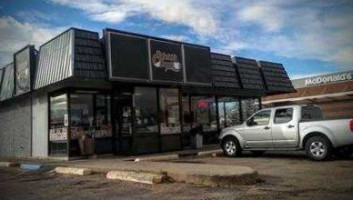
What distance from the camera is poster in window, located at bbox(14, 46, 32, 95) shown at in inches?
781

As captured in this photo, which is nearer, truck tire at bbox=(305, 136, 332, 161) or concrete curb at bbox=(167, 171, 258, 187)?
concrete curb at bbox=(167, 171, 258, 187)

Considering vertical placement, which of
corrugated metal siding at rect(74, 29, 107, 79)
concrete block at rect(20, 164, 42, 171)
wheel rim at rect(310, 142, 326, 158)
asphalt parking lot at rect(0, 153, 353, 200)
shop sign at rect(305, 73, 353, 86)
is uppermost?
shop sign at rect(305, 73, 353, 86)

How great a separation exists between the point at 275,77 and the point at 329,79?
87.2ft

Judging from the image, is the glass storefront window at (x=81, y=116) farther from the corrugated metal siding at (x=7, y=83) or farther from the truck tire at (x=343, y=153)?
the truck tire at (x=343, y=153)

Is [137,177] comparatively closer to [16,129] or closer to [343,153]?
[343,153]

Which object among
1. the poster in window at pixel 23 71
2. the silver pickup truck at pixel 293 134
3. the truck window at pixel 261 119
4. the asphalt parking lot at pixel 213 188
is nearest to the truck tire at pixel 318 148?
the silver pickup truck at pixel 293 134

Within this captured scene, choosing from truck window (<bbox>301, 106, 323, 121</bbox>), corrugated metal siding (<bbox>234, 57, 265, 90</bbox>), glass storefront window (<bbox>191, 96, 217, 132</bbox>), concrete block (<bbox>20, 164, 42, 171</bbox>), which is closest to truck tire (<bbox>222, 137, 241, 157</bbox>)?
truck window (<bbox>301, 106, 323, 121</bbox>)

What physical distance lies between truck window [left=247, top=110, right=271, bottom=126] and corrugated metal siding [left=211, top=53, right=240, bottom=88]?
676 cm

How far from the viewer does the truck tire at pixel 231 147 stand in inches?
653

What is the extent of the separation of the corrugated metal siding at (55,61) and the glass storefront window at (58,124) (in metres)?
0.97

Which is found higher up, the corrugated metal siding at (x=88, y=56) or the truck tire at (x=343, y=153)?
the corrugated metal siding at (x=88, y=56)

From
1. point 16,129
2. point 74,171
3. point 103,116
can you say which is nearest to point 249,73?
point 103,116

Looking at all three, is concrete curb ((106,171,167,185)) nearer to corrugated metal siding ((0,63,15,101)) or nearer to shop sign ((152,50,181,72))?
shop sign ((152,50,181,72))

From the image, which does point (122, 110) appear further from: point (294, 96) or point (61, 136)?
point (294, 96)
